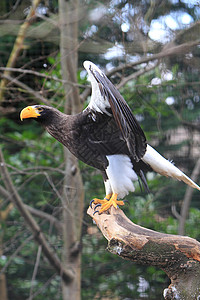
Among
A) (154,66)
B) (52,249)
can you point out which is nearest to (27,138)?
(52,249)

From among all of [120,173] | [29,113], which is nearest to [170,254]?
[120,173]

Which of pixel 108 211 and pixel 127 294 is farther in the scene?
pixel 127 294

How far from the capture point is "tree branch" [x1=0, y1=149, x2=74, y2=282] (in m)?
2.11

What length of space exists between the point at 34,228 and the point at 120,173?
2.97ft

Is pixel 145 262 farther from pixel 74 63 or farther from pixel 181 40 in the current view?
pixel 181 40

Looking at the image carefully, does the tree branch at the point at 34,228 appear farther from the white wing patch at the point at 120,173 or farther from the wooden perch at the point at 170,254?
the wooden perch at the point at 170,254

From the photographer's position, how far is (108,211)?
1.45m

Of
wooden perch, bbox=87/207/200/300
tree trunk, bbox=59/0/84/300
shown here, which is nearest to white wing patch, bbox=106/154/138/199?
wooden perch, bbox=87/207/200/300

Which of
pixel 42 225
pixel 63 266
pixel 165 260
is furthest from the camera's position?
pixel 42 225

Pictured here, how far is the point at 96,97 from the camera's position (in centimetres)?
124

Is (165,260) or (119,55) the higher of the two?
(119,55)

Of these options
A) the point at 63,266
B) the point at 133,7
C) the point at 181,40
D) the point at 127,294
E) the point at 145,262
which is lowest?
the point at 127,294

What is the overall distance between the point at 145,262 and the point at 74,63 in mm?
1304

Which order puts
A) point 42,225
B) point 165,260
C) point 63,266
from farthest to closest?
point 42,225, point 63,266, point 165,260
